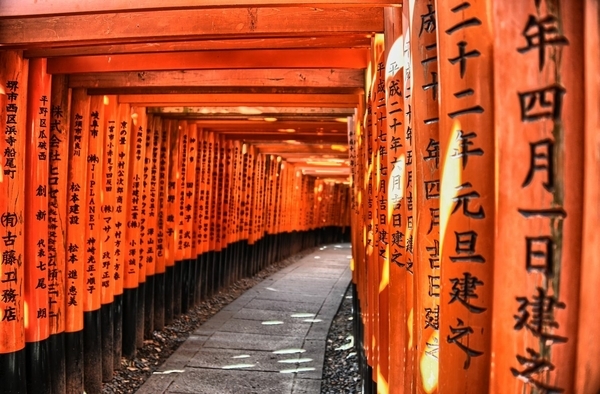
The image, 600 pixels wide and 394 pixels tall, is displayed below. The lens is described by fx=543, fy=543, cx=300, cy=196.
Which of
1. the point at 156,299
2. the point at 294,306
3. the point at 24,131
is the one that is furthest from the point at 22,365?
the point at 294,306

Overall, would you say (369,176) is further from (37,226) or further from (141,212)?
(141,212)

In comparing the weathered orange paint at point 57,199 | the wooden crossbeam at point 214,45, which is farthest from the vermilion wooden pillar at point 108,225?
the wooden crossbeam at point 214,45

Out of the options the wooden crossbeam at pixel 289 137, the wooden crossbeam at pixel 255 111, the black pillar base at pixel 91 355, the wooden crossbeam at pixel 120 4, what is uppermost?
the wooden crossbeam at pixel 289 137

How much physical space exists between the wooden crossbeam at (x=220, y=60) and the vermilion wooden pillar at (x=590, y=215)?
3.89 metres

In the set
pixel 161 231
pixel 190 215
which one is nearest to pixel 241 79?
pixel 161 231

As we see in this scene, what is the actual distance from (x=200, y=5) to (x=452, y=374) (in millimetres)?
2722

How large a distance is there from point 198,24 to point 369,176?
2.03 meters

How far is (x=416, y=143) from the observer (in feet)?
7.04

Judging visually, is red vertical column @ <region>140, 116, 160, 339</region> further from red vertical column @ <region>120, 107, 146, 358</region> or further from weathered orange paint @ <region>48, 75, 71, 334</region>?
weathered orange paint @ <region>48, 75, 71, 334</region>

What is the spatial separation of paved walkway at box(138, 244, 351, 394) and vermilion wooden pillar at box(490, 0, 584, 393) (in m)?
5.36

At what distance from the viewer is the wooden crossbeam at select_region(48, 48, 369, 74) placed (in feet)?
16.6

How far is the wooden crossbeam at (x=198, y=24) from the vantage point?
399cm

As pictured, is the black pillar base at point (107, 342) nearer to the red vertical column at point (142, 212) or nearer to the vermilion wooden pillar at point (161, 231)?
the red vertical column at point (142, 212)

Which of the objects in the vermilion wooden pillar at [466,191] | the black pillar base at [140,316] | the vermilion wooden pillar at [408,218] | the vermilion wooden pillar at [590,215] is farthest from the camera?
the black pillar base at [140,316]
